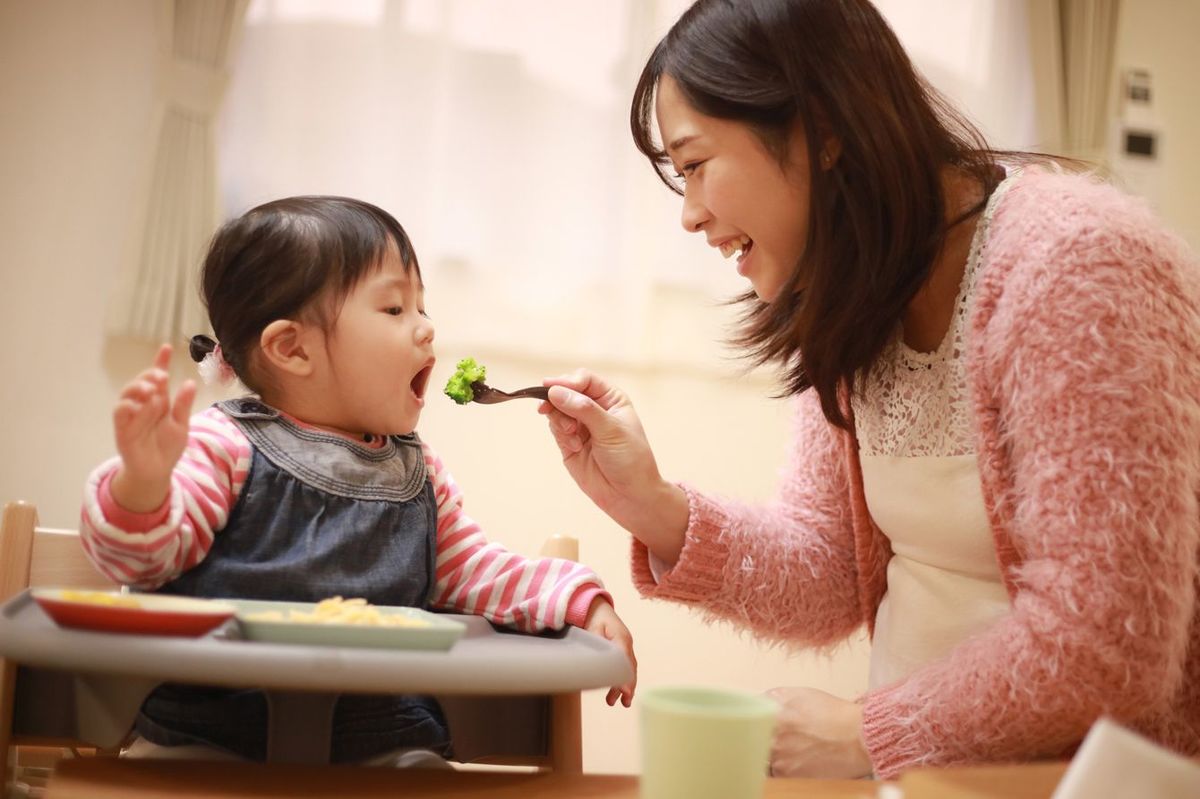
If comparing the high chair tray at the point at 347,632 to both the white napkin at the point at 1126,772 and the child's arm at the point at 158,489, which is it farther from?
the white napkin at the point at 1126,772

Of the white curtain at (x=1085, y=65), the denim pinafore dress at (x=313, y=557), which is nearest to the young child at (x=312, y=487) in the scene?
the denim pinafore dress at (x=313, y=557)

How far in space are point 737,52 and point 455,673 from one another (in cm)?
74

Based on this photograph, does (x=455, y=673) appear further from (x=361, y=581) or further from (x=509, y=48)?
(x=509, y=48)

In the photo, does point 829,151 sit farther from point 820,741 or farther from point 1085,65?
point 1085,65

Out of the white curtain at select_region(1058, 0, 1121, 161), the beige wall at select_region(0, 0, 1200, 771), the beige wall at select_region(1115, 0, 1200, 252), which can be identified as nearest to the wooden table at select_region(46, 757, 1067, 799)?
the beige wall at select_region(0, 0, 1200, 771)

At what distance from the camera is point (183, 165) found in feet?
7.12

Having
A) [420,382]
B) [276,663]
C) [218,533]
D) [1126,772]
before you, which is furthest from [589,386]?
[1126,772]

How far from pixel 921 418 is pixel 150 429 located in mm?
755

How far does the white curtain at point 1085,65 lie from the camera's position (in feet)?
8.66

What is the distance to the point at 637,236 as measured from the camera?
2.39 metres

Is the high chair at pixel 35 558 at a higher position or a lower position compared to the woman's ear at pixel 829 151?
lower

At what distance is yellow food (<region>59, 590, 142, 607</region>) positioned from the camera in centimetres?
62

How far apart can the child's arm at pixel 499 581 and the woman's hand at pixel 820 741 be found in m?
0.21

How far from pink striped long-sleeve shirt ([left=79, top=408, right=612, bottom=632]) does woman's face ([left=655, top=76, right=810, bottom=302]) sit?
410mm
